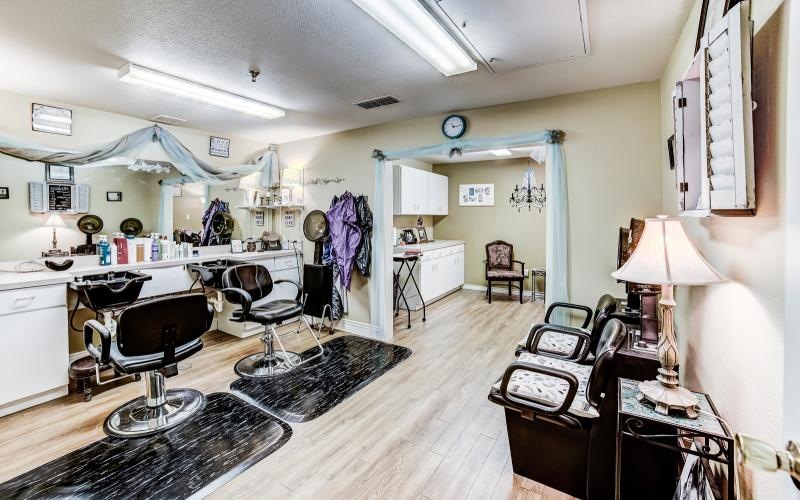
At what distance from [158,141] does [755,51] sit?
430 centimetres

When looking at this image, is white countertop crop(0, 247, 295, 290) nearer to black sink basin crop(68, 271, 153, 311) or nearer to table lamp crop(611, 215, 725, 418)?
black sink basin crop(68, 271, 153, 311)

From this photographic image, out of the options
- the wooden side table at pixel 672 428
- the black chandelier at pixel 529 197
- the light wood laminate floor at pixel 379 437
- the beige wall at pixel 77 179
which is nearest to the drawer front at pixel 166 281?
the beige wall at pixel 77 179

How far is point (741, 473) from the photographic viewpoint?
1236 mm

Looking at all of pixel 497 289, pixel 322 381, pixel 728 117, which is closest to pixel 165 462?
pixel 322 381

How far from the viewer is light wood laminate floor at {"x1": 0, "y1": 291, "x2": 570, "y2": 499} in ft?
6.29

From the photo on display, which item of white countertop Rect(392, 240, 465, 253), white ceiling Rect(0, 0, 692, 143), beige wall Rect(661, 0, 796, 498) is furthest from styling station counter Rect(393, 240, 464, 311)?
beige wall Rect(661, 0, 796, 498)

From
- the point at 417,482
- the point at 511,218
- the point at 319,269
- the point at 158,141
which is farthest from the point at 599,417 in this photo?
the point at 511,218

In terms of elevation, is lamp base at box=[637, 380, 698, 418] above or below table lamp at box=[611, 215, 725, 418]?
below

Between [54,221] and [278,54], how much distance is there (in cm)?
Result: 275

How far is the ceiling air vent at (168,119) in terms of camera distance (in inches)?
147

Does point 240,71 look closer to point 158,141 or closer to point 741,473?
point 158,141

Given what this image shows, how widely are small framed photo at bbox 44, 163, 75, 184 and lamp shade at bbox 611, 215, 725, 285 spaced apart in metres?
4.52

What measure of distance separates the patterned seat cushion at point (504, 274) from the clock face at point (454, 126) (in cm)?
305

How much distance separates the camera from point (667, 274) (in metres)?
1.41
